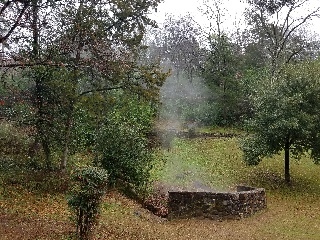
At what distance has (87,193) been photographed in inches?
328

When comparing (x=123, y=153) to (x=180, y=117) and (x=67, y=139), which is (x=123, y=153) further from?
(x=180, y=117)

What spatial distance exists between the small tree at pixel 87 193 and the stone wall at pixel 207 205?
16.2 ft

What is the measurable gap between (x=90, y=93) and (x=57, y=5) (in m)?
5.79

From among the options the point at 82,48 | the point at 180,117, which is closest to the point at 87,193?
the point at 82,48

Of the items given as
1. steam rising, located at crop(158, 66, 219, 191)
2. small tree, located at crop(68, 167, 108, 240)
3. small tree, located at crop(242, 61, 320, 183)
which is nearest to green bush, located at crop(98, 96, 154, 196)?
steam rising, located at crop(158, 66, 219, 191)

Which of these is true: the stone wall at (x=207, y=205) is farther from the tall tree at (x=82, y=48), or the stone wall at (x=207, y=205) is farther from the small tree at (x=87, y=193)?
the small tree at (x=87, y=193)

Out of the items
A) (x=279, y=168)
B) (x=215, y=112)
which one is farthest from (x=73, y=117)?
(x=215, y=112)

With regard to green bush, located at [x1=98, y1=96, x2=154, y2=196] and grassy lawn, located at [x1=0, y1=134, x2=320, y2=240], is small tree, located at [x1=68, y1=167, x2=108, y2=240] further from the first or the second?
green bush, located at [x1=98, y1=96, x2=154, y2=196]

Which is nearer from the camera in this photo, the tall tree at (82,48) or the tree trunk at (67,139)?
the tall tree at (82,48)

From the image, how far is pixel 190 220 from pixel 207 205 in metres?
0.68

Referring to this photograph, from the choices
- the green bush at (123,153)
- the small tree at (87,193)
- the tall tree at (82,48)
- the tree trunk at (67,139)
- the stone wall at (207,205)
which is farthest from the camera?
the green bush at (123,153)

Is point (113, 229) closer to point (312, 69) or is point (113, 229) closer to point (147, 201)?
point (147, 201)

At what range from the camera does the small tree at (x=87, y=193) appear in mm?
8391

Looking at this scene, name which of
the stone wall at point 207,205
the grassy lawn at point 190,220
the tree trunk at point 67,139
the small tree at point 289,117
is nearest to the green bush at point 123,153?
the grassy lawn at point 190,220
